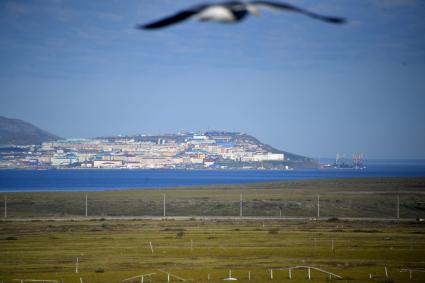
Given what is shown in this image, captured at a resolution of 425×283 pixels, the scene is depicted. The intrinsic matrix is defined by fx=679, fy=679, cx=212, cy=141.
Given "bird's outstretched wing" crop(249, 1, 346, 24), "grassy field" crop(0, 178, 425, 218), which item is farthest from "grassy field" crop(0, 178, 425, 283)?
"bird's outstretched wing" crop(249, 1, 346, 24)

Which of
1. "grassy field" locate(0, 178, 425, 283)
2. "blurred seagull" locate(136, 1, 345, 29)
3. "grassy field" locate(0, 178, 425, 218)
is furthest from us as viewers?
"grassy field" locate(0, 178, 425, 218)

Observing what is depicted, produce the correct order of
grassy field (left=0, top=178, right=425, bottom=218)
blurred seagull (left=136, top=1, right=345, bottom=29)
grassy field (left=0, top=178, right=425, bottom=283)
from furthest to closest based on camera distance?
grassy field (left=0, top=178, right=425, bottom=218) < grassy field (left=0, top=178, right=425, bottom=283) < blurred seagull (left=136, top=1, right=345, bottom=29)

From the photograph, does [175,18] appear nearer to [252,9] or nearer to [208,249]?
[252,9]

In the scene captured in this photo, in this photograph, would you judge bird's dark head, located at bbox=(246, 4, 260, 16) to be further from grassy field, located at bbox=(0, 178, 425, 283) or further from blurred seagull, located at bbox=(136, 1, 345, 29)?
grassy field, located at bbox=(0, 178, 425, 283)

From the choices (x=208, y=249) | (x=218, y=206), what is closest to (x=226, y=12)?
(x=208, y=249)

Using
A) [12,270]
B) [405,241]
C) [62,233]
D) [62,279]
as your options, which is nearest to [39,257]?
[12,270]

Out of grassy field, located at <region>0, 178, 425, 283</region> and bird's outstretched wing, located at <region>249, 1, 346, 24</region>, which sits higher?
bird's outstretched wing, located at <region>249, 1, 346, 24</region>
